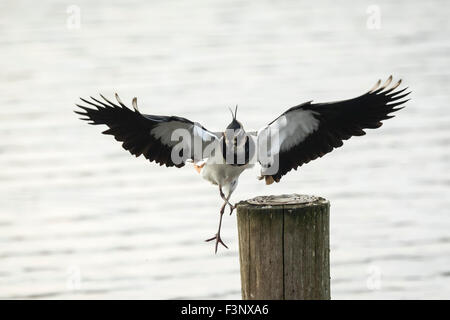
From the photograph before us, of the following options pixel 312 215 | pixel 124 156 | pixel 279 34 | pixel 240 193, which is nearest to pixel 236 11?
pixel 279 34

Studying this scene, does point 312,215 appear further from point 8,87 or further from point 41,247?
point 8,87

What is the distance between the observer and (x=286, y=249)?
14.8 ft

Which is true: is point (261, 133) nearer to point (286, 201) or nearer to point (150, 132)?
point (150, 132)

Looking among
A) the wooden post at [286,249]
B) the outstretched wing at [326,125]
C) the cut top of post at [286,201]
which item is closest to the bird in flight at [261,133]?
the outstretched wing at [326,125]

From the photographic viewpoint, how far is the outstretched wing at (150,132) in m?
5.77

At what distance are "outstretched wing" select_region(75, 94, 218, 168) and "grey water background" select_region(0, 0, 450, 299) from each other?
7.76 feet

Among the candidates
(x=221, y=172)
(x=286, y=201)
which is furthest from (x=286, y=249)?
(x=221, y=172)

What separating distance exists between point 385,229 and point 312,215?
4.86 meters

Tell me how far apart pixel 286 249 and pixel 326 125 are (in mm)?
1571

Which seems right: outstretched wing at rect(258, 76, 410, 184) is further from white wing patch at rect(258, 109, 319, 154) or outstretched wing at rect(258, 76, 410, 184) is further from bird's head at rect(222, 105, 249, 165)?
bird's head at rect(222, 105, 249, 165)

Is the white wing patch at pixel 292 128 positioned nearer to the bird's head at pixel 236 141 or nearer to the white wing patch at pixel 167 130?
the bird's head at pixel 236 141

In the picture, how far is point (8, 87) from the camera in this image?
16.4 m

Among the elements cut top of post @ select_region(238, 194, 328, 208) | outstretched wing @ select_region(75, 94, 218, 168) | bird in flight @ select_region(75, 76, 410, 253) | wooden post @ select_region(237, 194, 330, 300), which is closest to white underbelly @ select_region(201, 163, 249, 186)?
bird in flight @ select_region(75, 76, 410, 253)

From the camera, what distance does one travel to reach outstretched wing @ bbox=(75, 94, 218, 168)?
5766 millimetres
